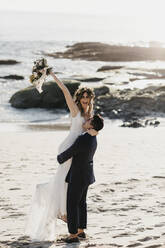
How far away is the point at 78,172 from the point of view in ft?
19.8

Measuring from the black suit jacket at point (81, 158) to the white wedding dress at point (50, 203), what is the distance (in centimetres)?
16

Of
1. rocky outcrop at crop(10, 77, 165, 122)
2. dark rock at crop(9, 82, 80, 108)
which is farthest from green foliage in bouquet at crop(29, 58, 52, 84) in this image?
dark rock at crop(9, 82, 80, 108)

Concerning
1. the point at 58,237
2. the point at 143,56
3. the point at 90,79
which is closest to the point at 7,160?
the point at 58,237

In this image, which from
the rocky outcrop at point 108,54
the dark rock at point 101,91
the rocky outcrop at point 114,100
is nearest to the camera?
the rocky outcrop at point 114,100

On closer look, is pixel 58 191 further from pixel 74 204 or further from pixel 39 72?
pixel 39 72

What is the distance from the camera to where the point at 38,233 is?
6.34 meters

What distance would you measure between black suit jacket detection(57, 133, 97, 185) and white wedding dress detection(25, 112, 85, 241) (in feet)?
0.52

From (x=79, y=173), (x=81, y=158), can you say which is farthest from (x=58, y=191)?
(x=81, y=158)

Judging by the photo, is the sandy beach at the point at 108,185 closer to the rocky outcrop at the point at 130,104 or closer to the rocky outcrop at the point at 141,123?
the rocky outcrop at the point at 141,123

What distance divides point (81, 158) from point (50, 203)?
67 centimetres

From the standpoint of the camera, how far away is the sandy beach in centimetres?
643

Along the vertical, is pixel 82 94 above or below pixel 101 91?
above

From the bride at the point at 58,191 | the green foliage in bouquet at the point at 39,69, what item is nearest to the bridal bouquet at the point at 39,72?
the green foliage in bouquet at the point at 39,69

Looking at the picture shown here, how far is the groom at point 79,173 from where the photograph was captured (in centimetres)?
595
